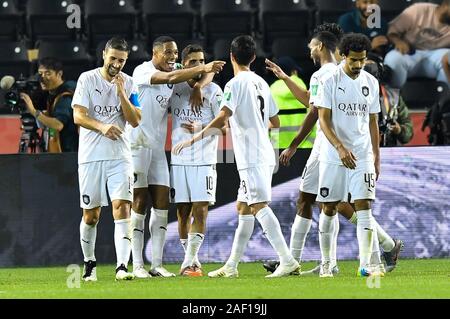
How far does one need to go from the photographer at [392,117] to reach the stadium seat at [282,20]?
289 cm

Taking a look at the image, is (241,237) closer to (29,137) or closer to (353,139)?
(353,139)

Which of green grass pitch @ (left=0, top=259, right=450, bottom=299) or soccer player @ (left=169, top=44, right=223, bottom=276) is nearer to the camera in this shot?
green grass pitch @ (left=0, top=259, right=450, bottom=299)

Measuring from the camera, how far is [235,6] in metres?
17.5

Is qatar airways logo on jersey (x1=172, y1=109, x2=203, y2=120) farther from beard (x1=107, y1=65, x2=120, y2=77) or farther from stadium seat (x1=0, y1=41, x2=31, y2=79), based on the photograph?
stadium seat (x1=0, y1=41, x2=31, y2=79)

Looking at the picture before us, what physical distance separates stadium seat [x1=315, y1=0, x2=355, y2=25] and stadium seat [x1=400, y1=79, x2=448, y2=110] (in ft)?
4.77

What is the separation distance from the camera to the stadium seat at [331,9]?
17.0m

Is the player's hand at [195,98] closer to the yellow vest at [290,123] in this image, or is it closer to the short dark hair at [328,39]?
the short dark hair at [328,39]

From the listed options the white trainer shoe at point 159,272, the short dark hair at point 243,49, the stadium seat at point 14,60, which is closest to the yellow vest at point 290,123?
the white trainer shoe at point 159,272

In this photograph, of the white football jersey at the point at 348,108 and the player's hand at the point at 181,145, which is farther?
the player's hand at the point at 181,145

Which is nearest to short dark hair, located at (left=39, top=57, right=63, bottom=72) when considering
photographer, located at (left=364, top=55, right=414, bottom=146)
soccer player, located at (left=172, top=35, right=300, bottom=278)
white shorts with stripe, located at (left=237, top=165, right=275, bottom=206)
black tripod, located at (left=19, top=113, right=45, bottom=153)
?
black tripod, located at (left=19, top=113, right=45, bottom=153)

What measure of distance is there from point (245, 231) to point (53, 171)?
116 inches

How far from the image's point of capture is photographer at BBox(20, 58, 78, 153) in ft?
45.1

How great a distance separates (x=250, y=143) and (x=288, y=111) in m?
3.60
